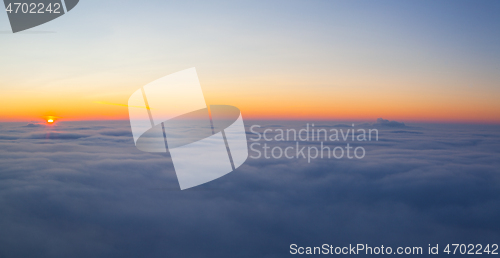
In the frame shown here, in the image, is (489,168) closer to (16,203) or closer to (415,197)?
(415,197)

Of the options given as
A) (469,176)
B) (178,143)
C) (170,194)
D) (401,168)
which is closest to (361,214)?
(401,168)

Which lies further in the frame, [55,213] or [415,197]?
[415,197]

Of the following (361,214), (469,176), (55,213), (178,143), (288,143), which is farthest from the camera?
(288,143)

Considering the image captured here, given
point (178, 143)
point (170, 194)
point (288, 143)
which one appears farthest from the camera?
point (288, 143)

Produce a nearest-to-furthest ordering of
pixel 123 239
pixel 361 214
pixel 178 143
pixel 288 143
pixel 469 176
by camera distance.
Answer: pixel 123 239 → pixel 361 214 → pixel 469 176 → pixel 178 143 → pixel 288 143

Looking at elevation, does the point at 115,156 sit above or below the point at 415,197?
above

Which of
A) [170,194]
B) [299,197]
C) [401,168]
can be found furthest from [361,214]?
[170,194]

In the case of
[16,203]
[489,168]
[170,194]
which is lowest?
[489,168]

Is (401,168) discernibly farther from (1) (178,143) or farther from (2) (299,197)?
(1) (178,143)

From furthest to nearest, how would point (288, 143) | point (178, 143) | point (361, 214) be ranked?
point (288, 143) → point (178, 143) → point (361, 214)
